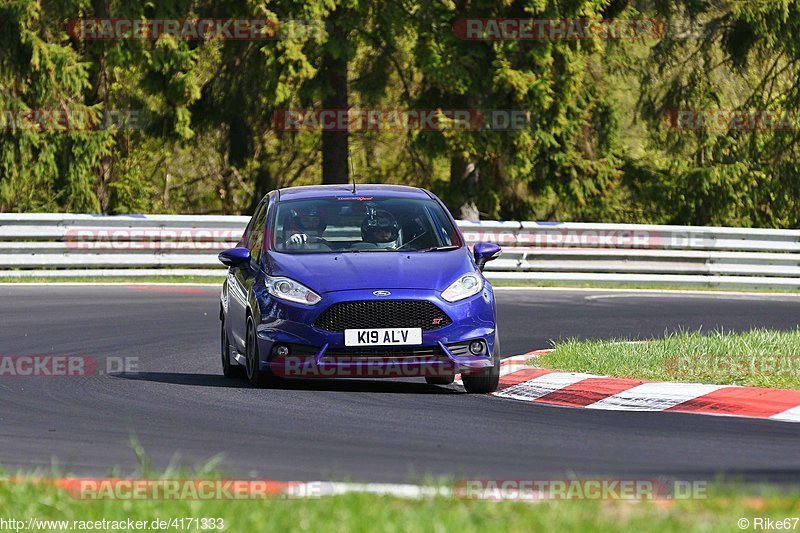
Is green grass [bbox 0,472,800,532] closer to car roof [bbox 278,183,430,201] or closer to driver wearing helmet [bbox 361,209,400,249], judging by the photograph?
driver wearing helmet [bbox 361,209,400,249]

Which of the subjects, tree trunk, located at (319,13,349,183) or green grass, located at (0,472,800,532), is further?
tree trunk, located at (319,13,349,183)

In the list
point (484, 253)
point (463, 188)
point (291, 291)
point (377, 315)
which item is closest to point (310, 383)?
point (291, 291)

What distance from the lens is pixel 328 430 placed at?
356 inches

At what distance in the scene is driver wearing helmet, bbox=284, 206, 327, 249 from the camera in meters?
12.2

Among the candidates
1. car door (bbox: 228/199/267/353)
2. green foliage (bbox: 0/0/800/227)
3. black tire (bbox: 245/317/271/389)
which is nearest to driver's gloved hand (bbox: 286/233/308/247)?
car door (bbox: 228/199/267/353)

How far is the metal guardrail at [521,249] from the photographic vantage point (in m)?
23.4

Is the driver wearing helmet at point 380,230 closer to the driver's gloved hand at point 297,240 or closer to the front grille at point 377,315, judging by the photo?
the driver's gloved hand at point 297,240

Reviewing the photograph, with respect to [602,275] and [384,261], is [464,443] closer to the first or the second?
[384,261]

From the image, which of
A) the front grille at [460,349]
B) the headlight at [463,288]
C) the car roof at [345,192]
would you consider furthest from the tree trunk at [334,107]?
the front grille at [460,349]

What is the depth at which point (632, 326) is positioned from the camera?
17547 millimetres

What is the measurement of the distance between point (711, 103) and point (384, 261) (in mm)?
24492

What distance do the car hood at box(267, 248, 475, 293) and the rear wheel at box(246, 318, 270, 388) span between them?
497 millimetres

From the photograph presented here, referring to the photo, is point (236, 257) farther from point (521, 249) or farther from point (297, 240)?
point (521, 249)

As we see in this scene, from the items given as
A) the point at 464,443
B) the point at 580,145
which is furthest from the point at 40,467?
the point at 580,145
